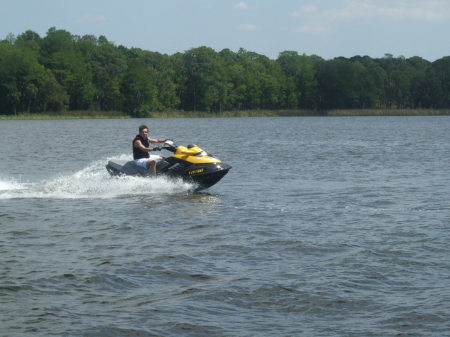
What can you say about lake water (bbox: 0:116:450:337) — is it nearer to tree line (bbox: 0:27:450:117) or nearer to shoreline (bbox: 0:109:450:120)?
shoreline (bbox: 0:109:450:120)

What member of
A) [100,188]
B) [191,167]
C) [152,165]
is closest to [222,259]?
[191,167]

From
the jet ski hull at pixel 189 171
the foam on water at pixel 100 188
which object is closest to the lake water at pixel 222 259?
the foam on water at pixel 100 188

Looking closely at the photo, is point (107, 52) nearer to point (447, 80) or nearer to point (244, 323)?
point (447, 80)

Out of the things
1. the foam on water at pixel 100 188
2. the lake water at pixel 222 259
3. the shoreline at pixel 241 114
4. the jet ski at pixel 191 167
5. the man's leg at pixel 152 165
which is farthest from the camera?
the shoreline at pixel 241 114

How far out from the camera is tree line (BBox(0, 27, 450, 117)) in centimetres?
11094

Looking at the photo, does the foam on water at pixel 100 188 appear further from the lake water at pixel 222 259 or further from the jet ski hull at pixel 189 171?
the jet ski hull at pixel 189 171

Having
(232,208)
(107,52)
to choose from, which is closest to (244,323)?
(232,208)

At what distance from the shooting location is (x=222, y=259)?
10.8 meters

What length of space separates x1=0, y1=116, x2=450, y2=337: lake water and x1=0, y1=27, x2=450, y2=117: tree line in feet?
309

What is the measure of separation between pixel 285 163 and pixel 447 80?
5359 inches

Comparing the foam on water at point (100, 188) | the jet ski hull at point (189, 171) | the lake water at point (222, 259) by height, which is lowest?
the lake water at point (222, 259)

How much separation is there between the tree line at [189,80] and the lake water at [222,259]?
94119 mm

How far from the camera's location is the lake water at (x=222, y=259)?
801 centimetres

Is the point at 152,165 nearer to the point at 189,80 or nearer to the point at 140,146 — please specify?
the point at 140,146
